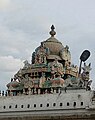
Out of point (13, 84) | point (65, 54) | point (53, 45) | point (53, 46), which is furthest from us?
point (53, 45)

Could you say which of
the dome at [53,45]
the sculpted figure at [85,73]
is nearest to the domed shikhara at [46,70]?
the dome at [53,45]

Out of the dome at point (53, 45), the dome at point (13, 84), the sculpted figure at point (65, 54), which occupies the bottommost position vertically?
the dome at point (13, 84)

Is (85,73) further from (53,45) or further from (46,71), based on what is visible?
(53,45)

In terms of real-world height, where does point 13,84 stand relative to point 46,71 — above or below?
below

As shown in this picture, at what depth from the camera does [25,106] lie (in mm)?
64438

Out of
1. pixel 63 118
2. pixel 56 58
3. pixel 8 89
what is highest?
pixel 56 58

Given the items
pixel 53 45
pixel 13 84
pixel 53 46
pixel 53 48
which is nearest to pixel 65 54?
pixel 53 48

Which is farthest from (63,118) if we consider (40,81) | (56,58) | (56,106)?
(56,58)

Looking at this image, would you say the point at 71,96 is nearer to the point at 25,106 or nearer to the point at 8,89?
the point at 25,106

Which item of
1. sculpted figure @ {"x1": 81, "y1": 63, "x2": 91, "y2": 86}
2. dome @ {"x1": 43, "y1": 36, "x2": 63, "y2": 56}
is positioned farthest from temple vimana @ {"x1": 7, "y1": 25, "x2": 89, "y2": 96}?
sculpted figure @ {"x1": 81, "y1": 63, "x2": 91, "y2": 86}

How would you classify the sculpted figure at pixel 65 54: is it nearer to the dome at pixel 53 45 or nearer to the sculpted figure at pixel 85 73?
the dome at pixel 53 45

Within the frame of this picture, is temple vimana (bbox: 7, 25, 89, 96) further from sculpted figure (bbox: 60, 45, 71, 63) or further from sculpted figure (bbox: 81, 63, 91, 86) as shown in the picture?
sculpted figure (bbox: 81, 63, 91, 86)

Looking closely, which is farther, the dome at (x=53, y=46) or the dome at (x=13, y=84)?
the dome at (x=53, y=46)

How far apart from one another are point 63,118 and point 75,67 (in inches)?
1147
